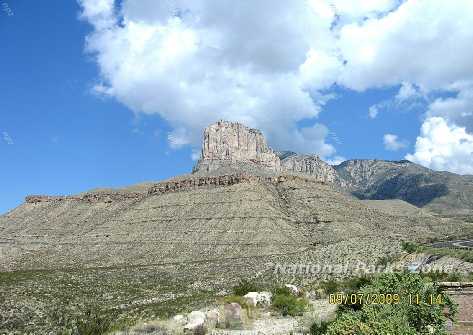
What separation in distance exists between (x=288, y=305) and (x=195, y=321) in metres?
8.27

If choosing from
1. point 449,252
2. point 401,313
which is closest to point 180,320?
point 401,313

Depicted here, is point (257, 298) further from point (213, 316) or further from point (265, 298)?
point (213, 316)

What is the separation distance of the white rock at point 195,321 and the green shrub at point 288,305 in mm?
6640

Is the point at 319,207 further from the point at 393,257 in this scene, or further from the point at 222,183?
the point at 393,257

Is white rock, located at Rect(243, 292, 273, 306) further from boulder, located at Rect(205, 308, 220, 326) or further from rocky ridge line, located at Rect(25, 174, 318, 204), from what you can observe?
rocky ridge line, located at Rect(25, 174, 318, 204)

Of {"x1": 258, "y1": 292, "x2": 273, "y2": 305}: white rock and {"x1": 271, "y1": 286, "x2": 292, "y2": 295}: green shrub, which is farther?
{"x1": 271, "y1": 286, "x2": 292, "y2": 295}: green shrub

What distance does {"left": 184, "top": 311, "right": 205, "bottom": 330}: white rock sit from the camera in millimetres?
25744

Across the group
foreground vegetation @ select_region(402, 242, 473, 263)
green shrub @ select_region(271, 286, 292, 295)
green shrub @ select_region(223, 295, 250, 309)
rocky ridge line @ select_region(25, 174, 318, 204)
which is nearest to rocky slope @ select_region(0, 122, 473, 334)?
rocky ridge line @ select_region(25, 174, 318, 204)

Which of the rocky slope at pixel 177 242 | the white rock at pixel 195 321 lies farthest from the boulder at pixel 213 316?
the rocky slope at pixel 177 242

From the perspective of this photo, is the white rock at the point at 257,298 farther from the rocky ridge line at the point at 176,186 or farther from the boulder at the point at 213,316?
the rocky ridge line at the point at 176,186

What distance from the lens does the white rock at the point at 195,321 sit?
2574cm

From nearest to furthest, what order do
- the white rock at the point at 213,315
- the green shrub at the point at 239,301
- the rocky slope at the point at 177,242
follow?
1. the white rock at the point at 213,315
2. the green shrub at the point at 239,301
3. the rocky slope at the point at 177,242

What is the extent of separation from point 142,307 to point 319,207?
2790 inches

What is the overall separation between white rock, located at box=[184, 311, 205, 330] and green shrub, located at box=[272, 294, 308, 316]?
6.64 metres
